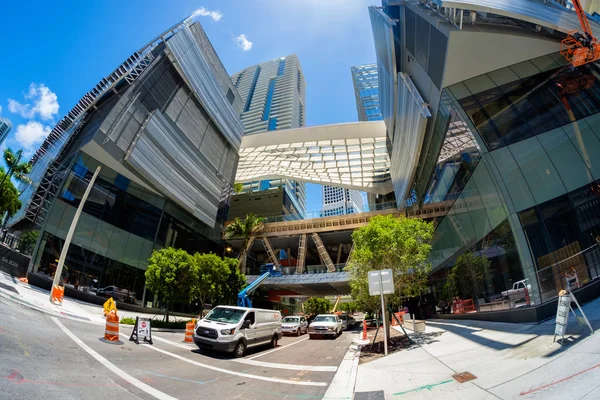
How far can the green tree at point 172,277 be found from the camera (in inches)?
711

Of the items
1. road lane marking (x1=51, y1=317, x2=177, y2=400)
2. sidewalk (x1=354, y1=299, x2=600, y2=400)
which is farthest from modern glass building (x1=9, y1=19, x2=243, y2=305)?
sidewalk (x1=354, y1=299, x2=600, y2=400)

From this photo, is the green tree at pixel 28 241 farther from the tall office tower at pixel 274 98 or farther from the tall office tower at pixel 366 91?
the tall office tower at pixel 274 98

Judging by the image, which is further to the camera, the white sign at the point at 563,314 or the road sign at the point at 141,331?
the road sign at the point at 141,331

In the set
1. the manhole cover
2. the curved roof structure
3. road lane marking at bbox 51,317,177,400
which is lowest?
road lane marking at bbox 51,317,177,400

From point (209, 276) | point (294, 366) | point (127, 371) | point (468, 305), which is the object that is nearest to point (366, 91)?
point (468, 305)

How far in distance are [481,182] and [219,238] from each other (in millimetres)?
35624

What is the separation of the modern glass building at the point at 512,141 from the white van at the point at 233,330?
34.9ft

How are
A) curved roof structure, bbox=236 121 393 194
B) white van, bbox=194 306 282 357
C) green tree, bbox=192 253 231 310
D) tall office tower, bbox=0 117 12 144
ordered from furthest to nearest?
tall office tower, bbox=0 117 12 144 < curved roof structure, bbox=236 121 393 194 < green tree, bbox=192 253 231 310 < white van, bbox=194 306 282 357

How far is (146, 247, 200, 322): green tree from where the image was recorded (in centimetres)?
1806

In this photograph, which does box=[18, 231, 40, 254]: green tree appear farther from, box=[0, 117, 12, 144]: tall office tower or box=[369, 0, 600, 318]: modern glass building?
box=[0, 117, 12, 144]: tall office tower

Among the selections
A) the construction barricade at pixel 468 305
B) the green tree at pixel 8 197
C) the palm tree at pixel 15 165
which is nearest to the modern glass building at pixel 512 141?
the construction barricade at pixel 468 305

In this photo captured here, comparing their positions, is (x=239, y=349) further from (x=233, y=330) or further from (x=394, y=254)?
(x=394, y=254)

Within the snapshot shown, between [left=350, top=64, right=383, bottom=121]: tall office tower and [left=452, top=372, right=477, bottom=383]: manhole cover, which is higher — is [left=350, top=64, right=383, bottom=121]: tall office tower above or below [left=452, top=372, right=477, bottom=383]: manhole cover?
above

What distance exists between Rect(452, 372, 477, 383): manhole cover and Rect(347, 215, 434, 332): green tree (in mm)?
6234
